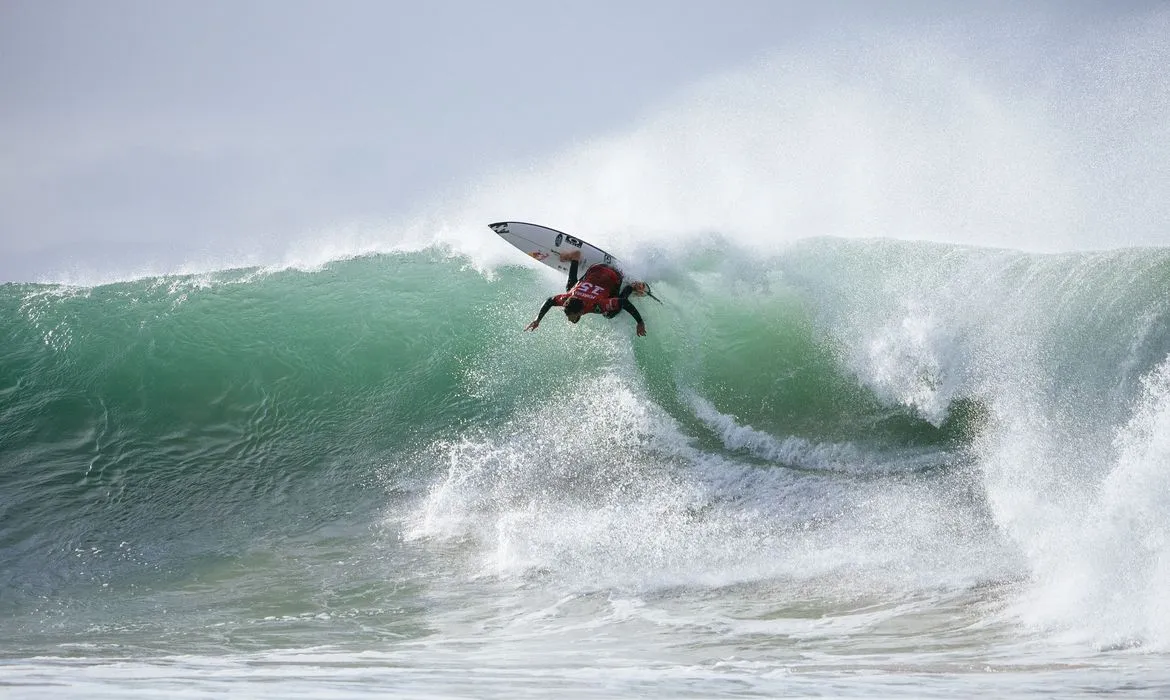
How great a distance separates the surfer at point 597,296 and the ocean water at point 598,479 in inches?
27.1

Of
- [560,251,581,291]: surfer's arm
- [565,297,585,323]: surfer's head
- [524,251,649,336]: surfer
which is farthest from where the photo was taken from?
[560,251,581,291]: surfer's arm

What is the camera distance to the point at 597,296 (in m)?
9.57

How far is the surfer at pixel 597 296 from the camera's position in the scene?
30.3 feet

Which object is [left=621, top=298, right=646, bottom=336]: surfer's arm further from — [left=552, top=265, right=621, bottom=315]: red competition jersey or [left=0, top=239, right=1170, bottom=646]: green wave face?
[left=0, top=239, right=1170, bottom=646]: green wave face

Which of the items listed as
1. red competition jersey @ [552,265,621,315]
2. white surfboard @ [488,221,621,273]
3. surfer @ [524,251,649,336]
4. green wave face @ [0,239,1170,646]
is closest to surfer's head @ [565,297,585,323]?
surfer @ [524,251,649,336]

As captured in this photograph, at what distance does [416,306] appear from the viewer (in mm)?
11977

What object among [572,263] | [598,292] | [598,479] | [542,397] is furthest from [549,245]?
[598,479]

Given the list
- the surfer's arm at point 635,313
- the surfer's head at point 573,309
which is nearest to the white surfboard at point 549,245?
the surfer's arm at point 635,313

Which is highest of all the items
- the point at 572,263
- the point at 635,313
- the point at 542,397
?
the point at 572,263

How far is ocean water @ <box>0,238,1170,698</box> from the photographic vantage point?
17.2 feet

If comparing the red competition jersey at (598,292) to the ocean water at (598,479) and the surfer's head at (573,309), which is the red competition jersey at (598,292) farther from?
the ocean water at (598,479)

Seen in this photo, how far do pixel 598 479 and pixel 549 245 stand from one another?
3550mm

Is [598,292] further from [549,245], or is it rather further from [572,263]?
A: [549,245]

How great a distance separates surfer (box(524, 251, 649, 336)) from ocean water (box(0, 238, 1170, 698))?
27.1 inches
